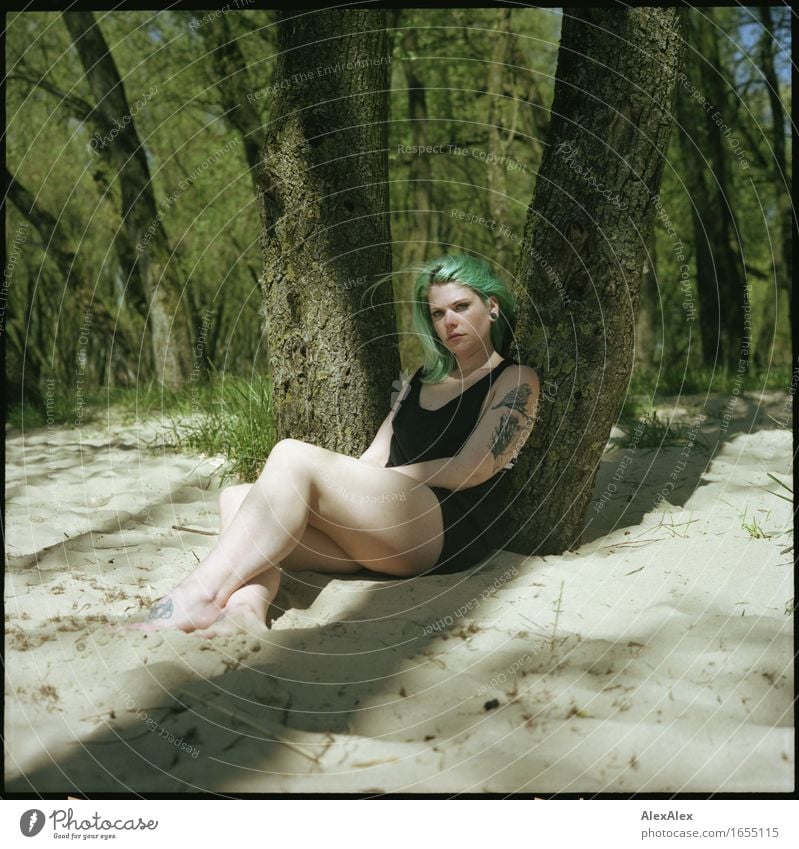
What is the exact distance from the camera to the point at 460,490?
297 centimetres

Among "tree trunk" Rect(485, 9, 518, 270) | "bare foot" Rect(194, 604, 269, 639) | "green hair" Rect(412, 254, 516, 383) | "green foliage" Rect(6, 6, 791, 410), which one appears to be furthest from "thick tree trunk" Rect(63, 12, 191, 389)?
"bare foot" Rect(194, 604, 269, 639)

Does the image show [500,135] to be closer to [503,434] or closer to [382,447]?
[382,447]

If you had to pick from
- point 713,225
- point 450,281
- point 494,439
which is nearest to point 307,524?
point 494,439

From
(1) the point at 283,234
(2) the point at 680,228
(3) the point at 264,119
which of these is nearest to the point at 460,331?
(1) the point at 283,234

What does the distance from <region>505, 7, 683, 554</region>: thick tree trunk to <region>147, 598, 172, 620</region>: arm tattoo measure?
128 cm

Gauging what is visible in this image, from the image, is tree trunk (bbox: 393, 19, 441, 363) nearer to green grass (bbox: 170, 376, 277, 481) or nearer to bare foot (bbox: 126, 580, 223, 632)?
green grass (bbox: 170, 376, 277, 481)

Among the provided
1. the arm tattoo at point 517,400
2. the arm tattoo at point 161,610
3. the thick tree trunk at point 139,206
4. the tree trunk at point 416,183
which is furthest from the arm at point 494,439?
the tree trunk at point 416,183

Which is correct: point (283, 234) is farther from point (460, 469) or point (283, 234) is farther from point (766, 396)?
point (766, 396)

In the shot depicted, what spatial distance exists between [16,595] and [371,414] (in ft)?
5.01

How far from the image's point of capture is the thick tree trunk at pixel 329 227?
→ 3.43 meters

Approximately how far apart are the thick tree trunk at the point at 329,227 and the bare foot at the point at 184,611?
1114 mm

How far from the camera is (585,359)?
3.08 m

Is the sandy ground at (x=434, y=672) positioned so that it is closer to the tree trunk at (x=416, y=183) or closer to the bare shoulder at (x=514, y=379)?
the bare shoulder at (x=514, y=379)

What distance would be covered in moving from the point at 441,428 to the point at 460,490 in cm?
24
